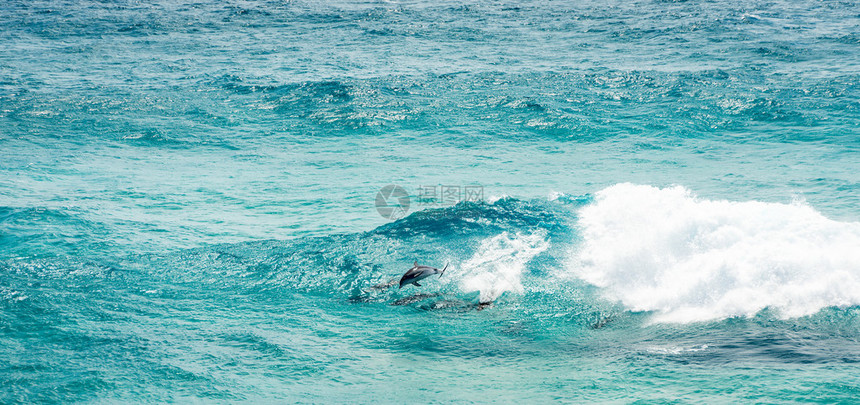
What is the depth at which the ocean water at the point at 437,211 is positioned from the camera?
595 inches

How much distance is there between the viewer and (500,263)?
19656 mm

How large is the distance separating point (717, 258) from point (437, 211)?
7.98 metres

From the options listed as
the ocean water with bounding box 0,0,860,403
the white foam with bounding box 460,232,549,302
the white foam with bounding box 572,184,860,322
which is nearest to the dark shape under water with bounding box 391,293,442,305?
the ocean water with bounding box 0,0,860,403

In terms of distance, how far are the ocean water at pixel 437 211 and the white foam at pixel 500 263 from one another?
0.31 ft

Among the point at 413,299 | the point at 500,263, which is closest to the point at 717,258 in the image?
the point at 500,263

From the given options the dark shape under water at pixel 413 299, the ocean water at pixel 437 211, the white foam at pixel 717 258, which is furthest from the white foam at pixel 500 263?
the white foam at pixel 717 258

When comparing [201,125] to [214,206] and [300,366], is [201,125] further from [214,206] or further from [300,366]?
[300,366]

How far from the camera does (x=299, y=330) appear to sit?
16.9 meters

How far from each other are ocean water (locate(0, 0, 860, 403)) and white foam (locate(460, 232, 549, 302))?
95 mm

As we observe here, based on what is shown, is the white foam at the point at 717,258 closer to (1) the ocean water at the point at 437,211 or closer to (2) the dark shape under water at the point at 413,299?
(1) the ocean water at the point at 437,211

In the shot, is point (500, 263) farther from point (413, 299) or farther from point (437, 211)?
point (437, 211)

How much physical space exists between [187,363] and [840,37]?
4064 centimetres

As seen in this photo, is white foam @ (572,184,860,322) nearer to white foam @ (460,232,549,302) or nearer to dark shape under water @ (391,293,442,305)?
white foam @ (460,232,549,302)

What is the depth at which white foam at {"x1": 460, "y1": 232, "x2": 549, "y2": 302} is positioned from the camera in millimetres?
18453
